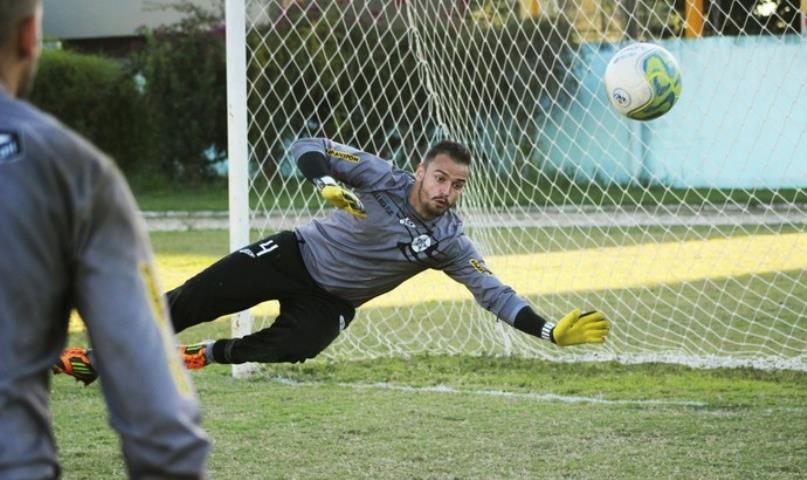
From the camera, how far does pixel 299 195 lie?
11.6 m

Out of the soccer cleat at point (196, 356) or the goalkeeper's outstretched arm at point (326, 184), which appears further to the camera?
the soccer cleat at point (196, 356)

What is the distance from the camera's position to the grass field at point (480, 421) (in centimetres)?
548

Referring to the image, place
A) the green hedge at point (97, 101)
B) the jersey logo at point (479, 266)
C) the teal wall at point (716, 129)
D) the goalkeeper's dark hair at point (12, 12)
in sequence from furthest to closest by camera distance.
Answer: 1. the green hedge at point (97, 101)
2. the teal wall at point (716, 129)
3. the jersey logo at point (479, 266)
4. the goalkeeper's dark hair at point (12, 12)

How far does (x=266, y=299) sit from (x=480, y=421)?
1.30 metres

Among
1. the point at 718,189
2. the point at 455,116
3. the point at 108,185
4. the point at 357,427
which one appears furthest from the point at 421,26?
the point at 108,185

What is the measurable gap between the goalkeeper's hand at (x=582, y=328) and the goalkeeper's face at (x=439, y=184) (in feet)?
3.51

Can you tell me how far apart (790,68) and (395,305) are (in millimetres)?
3686

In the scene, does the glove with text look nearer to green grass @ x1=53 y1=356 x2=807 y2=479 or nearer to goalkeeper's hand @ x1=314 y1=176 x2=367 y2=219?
green grass @ x1=53 y1=356 x2=807 y2=479

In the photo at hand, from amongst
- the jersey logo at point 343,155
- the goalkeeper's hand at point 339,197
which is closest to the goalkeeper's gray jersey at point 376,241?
the jersey logo at point 343,155

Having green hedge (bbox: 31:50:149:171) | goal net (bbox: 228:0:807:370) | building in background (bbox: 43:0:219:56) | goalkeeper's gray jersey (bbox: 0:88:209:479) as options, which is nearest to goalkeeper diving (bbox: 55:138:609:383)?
goal net (bbox: 228:0:807:370)

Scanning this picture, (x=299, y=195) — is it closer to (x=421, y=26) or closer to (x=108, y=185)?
(x=421, y=26)

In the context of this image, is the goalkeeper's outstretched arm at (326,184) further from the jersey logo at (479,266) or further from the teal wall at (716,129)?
the teal wall at (716,129)

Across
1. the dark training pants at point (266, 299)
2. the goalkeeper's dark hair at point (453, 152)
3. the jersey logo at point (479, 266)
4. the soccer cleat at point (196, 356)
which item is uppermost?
the goalkeeper's dark hair at point (453, 152)

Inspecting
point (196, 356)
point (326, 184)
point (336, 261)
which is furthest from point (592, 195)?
point (326, 184)
